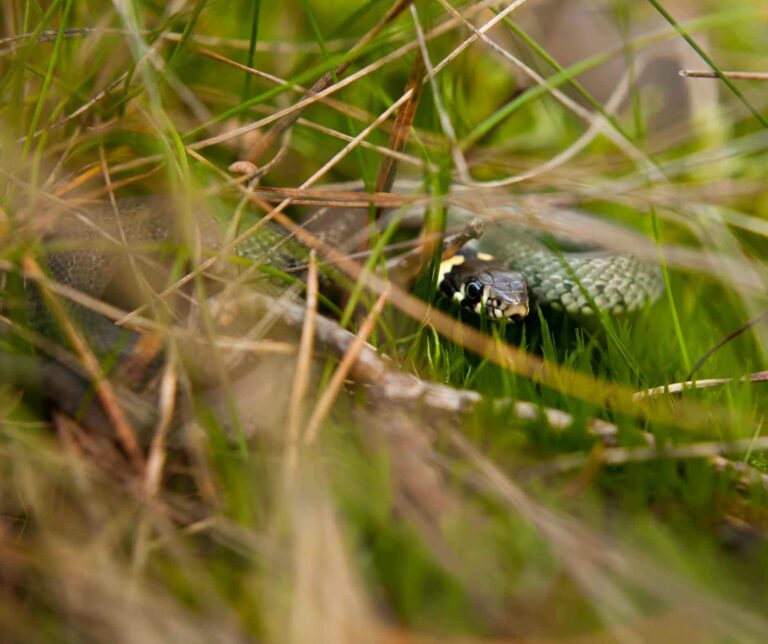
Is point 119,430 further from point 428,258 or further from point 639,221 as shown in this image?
point 639,221

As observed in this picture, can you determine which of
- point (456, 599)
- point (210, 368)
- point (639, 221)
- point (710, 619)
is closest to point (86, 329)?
point (210, 368)

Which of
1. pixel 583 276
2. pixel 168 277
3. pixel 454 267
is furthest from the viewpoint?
pixel 583 276

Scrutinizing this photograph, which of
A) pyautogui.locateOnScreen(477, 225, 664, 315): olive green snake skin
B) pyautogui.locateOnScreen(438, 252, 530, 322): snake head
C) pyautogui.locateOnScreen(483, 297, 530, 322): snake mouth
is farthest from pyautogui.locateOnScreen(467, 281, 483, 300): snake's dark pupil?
pyautogui.locateOnScreen(477, 225, 664, 315): olive green snake skin

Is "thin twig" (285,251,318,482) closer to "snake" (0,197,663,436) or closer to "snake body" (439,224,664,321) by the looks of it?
"snake" (0,197,663,436)

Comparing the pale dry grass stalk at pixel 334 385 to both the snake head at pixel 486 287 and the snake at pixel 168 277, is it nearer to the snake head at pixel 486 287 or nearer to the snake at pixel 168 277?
the snake at pixel 168 277

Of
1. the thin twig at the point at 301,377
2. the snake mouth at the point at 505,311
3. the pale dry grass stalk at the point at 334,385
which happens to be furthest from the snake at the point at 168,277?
the pale dry grass stalk at the point at 334,385

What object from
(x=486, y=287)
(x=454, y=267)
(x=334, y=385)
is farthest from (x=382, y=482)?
(x=454, y=267)

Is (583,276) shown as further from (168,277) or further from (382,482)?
(382,482)

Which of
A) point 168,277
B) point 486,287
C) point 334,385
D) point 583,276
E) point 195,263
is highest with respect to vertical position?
point 195,263
